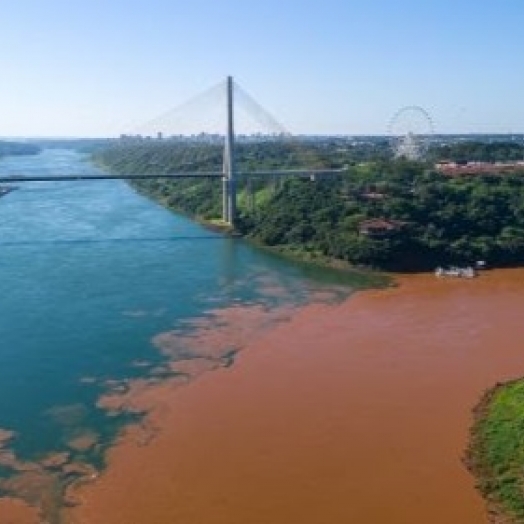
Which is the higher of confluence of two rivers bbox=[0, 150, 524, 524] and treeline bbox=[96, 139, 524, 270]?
treeline bbox=[96, 139, 524, 270]

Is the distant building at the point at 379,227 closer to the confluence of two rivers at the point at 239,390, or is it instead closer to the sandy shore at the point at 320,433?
the confluence of two rivers at the point at 239,390

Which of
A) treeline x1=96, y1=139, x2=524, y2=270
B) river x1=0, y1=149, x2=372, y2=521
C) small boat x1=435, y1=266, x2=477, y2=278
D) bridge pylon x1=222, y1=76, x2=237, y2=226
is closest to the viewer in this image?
river x1=0, y1=149, x2=372, y2=521

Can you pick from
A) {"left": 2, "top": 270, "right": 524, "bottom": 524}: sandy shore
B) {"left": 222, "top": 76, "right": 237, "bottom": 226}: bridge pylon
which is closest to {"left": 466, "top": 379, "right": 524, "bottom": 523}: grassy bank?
{"left": 2, "top": 270, "right": 524, "bottom": 524}: sandy shore

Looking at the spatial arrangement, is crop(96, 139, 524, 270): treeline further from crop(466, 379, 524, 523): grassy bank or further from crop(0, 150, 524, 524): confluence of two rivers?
crop(466, 379, 524, 523): grassy bank

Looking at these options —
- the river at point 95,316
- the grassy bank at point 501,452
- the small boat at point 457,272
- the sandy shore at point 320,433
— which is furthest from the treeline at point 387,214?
the grassy bank at point 501,452

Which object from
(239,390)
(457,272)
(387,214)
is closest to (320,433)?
(239,390)
